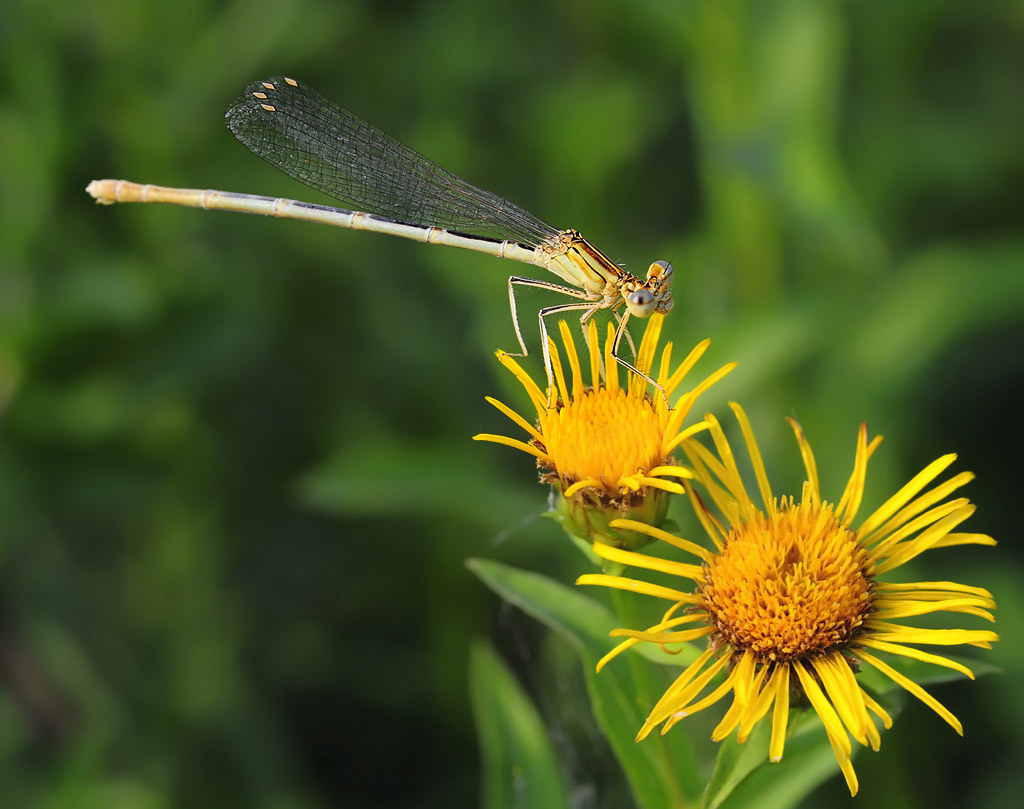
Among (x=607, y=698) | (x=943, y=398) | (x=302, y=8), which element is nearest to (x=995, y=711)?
(x=943, y=398)

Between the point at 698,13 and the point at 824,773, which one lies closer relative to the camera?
the point at 824,773

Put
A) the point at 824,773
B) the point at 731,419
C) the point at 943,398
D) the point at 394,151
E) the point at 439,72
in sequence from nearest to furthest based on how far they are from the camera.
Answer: the point at 824,773 < the point at 394,151 < the point at 731,419 < the point at 943,398 < the point at 439,72

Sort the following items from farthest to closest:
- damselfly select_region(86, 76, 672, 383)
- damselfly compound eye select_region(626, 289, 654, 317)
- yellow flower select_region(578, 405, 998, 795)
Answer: damselfly select_region(86, 76, 672, 383), damselfly compound eye select_region(626, 289, 654, 317), yellow flower select_region(578, 405, 998, 795)

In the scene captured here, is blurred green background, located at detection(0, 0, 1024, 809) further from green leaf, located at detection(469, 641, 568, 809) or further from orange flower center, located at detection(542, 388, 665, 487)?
orange flower center, located at detection(542, 388, 665, 487)

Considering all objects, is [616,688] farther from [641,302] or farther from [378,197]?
[378,197]

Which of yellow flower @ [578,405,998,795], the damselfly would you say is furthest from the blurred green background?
yellow flower @ [578,405,998,795]

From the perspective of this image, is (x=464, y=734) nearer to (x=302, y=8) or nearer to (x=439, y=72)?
(x=439, y=72)

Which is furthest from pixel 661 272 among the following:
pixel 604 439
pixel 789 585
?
pixel 789 585

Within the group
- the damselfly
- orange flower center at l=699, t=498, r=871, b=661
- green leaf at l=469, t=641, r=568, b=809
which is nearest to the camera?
orange flower center at l=699, t=498, r=871, b=661

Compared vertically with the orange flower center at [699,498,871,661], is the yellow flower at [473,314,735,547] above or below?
above
